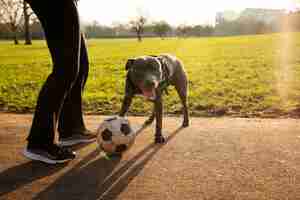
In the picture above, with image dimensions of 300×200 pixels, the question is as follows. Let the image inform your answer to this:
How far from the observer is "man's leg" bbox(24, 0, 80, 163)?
395 centimetres

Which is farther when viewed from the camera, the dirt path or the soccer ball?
the soccer ball

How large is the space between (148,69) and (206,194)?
204 centimetres

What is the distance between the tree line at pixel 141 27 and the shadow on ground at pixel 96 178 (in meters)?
36.0

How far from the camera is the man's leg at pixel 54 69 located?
13.0 feet

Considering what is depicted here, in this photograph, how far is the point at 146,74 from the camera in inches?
197

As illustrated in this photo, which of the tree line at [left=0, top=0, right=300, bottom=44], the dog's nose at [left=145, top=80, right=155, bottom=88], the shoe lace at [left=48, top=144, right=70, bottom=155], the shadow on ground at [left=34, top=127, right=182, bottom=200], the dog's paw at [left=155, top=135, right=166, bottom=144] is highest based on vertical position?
the tree line at [left=0, top=0, right=300, bottom=44]

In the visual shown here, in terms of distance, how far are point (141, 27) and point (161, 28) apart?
4835 mm

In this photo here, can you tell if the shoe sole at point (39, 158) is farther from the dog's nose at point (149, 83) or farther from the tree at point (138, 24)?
the tree at point (138, 24)

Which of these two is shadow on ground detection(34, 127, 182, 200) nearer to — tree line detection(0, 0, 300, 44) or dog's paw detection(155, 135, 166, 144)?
dog's paw detection(155, 135, 166, 144)

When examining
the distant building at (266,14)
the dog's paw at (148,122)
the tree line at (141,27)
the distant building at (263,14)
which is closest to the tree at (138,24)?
the tree line at (141,27)

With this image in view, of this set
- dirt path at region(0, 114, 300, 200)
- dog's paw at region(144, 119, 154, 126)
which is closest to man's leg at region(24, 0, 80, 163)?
dirt path at region(0, 114, 300, 200)

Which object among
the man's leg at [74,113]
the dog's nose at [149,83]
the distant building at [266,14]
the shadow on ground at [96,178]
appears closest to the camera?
the shadow on ground at [96,178]

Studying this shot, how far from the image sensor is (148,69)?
200 inches

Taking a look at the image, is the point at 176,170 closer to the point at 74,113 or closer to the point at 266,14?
the point at 74,113
